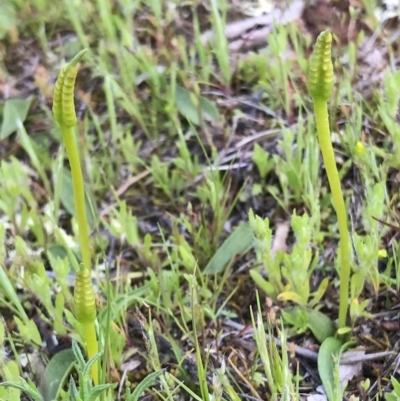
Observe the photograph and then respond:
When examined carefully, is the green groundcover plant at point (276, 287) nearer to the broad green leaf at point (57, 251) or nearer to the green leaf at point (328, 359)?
the green leaf at point (328, 359)

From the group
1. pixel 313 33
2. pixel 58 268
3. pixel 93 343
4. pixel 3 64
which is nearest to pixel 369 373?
pixel 93 343

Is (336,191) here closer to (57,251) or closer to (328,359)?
(328,359)

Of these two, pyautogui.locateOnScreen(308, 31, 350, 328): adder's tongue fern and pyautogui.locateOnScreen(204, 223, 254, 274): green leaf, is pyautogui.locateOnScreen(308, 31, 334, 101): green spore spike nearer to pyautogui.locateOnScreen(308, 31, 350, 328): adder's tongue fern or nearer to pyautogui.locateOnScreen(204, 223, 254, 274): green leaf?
pyautogui.locateOnScreen(308, 31, 350, 328): adder's tongue fern

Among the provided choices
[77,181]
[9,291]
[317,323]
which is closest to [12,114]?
[9,291]

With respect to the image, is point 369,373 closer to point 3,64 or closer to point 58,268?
point 58,268

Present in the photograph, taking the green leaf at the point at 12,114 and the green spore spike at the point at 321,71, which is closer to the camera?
the green spore spike at the point at 321,71

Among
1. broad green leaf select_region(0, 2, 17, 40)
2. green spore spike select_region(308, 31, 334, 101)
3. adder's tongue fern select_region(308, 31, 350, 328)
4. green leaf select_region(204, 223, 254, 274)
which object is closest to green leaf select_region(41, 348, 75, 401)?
green leaf select_region(204, 223, 254, 274)

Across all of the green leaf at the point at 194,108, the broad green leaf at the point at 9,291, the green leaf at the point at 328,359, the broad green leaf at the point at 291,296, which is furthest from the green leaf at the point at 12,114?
the green leaf at the point at 328,359
